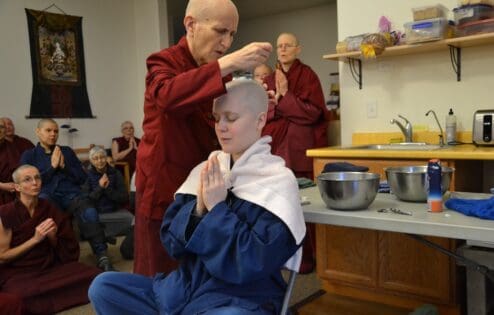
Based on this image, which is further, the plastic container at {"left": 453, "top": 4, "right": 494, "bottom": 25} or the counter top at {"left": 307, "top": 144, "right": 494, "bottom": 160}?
the plastic container at {"left": 453, "top": 4, "right": 494, "bottom": 25}

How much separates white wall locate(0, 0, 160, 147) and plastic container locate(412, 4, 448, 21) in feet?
11.0

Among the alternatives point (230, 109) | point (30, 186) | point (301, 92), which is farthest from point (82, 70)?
point (230, 109)

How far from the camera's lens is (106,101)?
5328 mm

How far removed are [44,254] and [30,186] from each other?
1.29ft

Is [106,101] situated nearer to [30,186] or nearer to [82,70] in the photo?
[82,70]

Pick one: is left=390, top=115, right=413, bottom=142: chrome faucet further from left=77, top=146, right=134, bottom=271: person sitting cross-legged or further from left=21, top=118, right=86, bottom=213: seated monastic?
left=21, top=118, right=86, bottom=213: seated monastic

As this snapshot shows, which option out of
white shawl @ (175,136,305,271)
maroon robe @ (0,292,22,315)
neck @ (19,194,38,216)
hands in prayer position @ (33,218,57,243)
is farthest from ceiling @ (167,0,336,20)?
white shawl @ (175,136,305,271)

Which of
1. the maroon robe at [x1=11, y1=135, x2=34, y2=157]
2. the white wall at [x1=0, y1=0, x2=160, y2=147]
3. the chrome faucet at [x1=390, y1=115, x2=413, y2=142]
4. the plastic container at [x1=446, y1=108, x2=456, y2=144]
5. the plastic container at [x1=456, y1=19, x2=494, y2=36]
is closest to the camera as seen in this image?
the plastic container at [x1=456, y1=19, x2=494, y2=36]

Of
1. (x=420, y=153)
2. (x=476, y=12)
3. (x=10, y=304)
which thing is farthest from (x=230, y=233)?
(x=476, y=12)

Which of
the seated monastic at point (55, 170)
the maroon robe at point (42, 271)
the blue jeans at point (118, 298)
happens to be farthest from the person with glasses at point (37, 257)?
the blue jeans at point (118, 298)

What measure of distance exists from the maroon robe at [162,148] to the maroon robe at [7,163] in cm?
300

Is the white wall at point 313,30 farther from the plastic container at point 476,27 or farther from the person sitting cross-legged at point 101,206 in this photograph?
the plastic container at point 476,27

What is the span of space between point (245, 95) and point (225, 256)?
0.41 m

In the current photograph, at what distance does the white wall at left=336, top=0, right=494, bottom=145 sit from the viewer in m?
2.55
